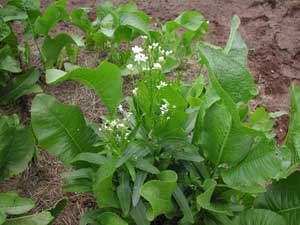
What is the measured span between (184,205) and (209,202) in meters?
0.11

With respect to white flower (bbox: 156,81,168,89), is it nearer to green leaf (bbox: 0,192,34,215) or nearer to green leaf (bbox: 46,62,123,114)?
green leaf (bbox: 46,62,123,114)

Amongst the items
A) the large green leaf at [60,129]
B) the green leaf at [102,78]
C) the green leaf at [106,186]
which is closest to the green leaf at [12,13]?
the large green leaf at [60,129]

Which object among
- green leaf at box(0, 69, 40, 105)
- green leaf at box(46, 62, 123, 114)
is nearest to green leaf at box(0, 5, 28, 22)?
green leaf at box(0, 69, 40, 105)

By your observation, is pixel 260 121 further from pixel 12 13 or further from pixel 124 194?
pixel 12 13

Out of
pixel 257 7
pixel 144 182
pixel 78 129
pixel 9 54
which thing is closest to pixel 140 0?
pixel 257 7

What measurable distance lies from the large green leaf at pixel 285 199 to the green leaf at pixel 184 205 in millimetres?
397

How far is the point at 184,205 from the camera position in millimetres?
1983

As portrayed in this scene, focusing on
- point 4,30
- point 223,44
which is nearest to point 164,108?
point 4,30

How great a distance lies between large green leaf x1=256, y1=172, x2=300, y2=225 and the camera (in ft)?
6.92

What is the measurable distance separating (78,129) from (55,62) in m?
1.01

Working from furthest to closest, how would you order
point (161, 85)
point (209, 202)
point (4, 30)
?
point (4, 30)
point (209, 202)
point (161, 85)

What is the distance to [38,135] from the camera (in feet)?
6.89

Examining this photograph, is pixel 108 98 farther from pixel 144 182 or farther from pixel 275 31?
pixel 275 31

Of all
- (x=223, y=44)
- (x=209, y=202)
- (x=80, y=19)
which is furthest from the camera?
(x=223, y=44)
